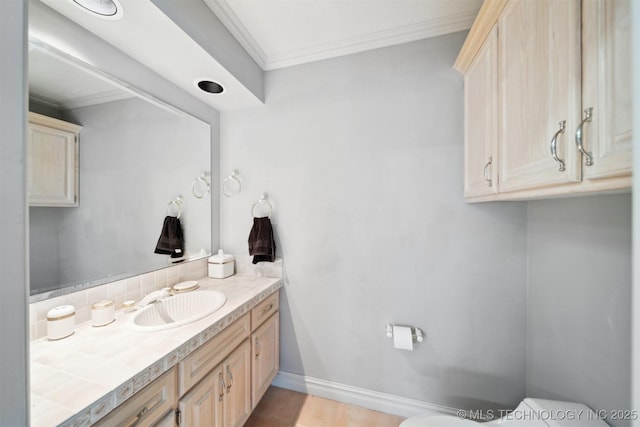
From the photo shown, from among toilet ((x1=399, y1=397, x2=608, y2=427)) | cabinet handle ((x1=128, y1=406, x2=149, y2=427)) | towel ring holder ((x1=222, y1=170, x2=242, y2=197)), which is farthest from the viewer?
towel ring holder ((x1=222, y1=170, x2=242, y2=197))

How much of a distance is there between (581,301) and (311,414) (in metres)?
1.63

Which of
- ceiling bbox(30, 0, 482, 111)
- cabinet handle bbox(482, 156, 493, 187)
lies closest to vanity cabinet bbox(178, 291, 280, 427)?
ceiling bbox(30, 0, 482, 111)

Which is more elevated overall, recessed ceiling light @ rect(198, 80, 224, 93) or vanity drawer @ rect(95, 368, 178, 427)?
recessed ceiling light @ rect(198, 80, 224, 93)

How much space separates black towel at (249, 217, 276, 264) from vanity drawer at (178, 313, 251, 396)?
0.43 m

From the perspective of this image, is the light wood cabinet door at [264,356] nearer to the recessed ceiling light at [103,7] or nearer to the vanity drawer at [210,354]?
the vanity drawer at [210,354]

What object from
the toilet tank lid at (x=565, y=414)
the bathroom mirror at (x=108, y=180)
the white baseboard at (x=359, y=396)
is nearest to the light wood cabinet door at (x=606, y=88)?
the toilet tank lid at (x=565, y=414)

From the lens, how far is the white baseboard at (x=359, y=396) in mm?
1473

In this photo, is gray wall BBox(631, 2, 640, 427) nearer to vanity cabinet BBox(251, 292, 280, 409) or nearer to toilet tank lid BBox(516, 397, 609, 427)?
toilet tank lid BBox(516, 397, 609, 427)

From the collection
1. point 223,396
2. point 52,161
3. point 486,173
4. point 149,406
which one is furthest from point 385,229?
point 52,161

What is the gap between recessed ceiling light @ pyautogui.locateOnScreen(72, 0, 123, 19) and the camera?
3.07ft

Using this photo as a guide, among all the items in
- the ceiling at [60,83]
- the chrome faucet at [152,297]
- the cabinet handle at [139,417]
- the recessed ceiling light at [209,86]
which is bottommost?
the cabinet handle at [139,417]

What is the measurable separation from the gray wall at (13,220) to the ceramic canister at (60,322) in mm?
726

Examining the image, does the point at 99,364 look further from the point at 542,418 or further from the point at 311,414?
the point at 542,418

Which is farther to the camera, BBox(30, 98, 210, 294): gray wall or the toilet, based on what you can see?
BBox(30, 98, 210, 294): gray wall
